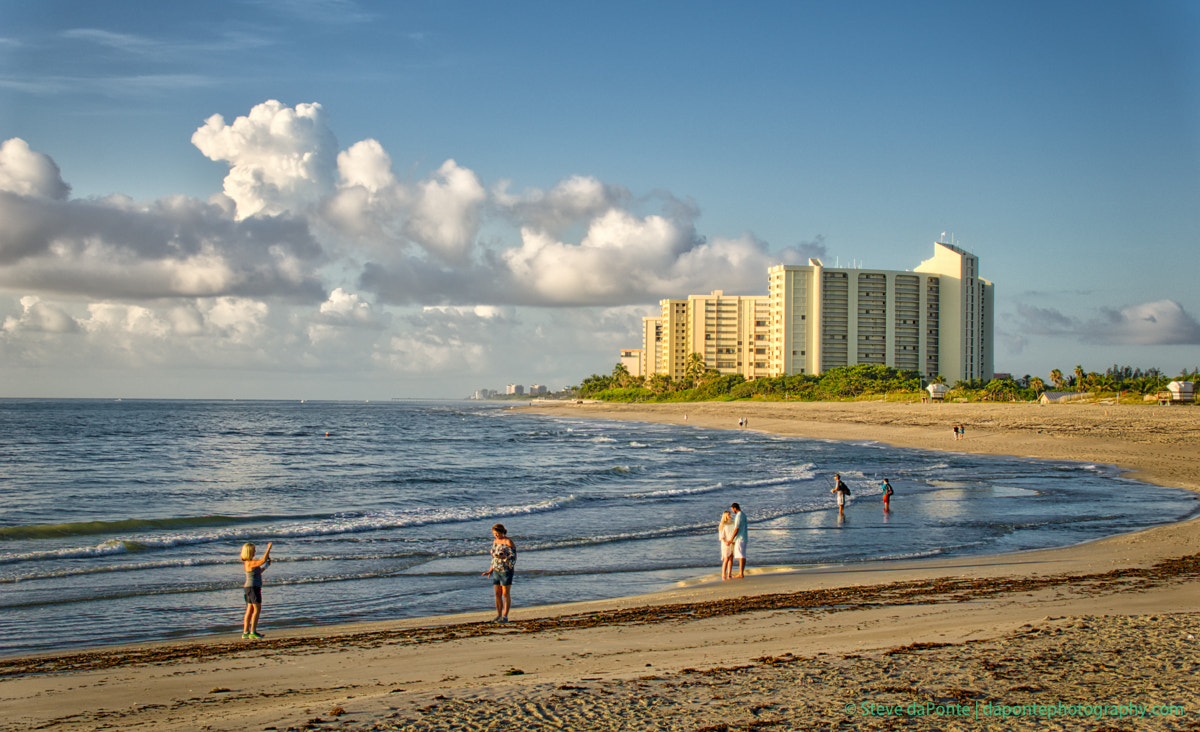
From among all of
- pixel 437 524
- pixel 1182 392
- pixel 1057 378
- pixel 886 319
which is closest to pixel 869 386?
pixel 1057 378

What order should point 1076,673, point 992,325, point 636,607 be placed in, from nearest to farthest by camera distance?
point 1076,673
point 636,607
point 992,325

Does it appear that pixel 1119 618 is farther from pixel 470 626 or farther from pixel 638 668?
pixel 470 626

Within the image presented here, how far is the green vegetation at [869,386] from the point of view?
9475 cm

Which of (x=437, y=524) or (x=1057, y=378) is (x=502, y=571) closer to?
(x=437, y=524)

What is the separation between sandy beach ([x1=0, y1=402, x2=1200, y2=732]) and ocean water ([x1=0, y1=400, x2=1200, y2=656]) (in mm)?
1717

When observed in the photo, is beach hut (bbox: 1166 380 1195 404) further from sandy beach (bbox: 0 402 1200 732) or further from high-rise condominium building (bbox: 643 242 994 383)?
high-rise condominium building (bbox: 643 242 994 383)

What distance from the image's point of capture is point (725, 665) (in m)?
7.81

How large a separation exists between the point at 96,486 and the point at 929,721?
110 feet

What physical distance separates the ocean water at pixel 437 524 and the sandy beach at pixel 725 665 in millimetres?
1717

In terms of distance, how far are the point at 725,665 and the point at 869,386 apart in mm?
128908

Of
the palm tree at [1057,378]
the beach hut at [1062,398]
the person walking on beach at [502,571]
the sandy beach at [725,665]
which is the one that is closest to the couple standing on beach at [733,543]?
the sandy beach at [725,665]

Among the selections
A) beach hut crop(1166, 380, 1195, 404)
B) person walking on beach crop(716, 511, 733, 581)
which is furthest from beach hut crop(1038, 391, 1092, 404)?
person walking on beach crop(716, 511, 733, 581)

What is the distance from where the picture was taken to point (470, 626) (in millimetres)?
10938

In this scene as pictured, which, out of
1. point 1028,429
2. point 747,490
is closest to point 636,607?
point 747,490
